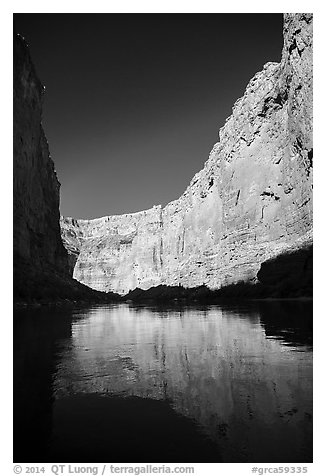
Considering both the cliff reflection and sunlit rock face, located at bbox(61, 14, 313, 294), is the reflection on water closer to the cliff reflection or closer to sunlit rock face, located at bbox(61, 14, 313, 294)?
the cliff reflection

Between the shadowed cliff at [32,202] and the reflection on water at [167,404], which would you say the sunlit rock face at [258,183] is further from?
the reflection on water at [167,404]

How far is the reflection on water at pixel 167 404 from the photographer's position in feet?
19.0

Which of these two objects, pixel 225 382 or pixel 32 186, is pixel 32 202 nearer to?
pixel 32 186

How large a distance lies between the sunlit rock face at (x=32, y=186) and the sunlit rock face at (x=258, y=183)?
42.3 metres

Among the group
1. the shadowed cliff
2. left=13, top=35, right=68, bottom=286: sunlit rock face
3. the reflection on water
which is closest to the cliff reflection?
the reflection on water

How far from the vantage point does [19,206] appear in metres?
62.8

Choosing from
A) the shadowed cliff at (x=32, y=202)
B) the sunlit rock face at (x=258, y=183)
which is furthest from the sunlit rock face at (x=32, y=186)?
the sunlit rock face at (x=258, y=183)

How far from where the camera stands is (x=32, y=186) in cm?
7838

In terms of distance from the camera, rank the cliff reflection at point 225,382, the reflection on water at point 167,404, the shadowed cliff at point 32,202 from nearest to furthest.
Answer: the reflection on water at point 167,404
the cliff reflection at point 225,382
the shadowed cliff at point 32,202
